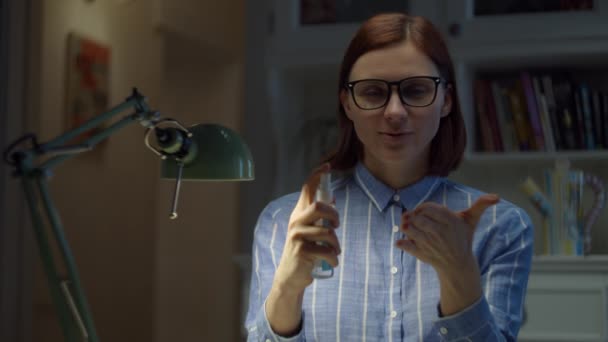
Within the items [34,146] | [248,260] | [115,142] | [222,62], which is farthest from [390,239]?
[222,62]

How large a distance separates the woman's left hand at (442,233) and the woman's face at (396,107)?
0.67 ft

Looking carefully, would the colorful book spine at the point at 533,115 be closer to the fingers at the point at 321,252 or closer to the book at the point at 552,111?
the book at the point at 552,111

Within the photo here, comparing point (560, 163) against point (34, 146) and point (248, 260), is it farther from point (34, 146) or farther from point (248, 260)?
point (34, 146)

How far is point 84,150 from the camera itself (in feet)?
2.63

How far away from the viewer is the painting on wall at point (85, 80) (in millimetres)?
3262

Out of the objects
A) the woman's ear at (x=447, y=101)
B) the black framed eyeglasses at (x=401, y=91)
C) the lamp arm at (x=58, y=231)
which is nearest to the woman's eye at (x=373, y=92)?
the black framed eyeglasses at (x=401, y=91)

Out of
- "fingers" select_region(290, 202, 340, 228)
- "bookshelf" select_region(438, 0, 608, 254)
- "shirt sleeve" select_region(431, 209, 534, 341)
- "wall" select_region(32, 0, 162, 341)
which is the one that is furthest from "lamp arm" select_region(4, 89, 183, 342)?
"wall" select_region(32, 0, 162, 341)

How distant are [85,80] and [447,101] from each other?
259 cm

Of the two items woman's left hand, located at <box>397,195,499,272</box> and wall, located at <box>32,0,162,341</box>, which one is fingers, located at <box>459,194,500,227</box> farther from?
wall, located at <box>32,0,162,341</box>

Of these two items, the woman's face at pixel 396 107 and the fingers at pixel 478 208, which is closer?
the fingers at pixel 478 208

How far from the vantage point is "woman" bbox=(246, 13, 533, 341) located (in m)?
0.98

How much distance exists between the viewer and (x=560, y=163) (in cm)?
241

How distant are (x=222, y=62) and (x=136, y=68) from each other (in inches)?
28.5

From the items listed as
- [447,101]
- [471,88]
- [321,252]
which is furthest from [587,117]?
[321,252]
